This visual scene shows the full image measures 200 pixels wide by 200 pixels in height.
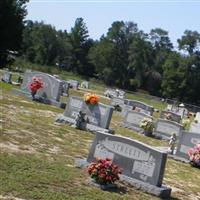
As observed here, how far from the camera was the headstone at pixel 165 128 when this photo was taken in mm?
24219

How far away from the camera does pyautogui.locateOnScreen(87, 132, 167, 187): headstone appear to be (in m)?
11.7

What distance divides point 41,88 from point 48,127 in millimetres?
8188

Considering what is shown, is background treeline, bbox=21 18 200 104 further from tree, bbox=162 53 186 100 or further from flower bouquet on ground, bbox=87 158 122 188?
flower bouquet on ground, bbox=87 158 122 188

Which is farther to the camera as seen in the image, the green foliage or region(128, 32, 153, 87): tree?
region(128, 32, 153, 87): tree

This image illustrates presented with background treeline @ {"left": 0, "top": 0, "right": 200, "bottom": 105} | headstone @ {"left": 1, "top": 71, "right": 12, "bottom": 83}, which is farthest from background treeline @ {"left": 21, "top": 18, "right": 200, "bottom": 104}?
headstone @ {"left": 1, "top": 71, "right": 12, "bottom": 83}

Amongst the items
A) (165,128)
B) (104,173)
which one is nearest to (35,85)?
(165,128)

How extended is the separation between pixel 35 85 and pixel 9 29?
111 ft

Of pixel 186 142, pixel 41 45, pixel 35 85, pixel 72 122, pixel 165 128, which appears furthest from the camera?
pixel 41 45

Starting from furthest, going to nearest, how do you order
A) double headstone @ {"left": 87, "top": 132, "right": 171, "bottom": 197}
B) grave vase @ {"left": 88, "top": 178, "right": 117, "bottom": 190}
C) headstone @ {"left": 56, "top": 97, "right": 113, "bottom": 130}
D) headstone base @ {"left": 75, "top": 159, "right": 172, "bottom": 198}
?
headstone @ {"left": 56, "top": 97, "right": 113, "bottom": 130}
double headstone @ {"left": 87, "top": 132, "right": 171, "bottom": 197}
headstone base @ {"left": 75, "top": 159, "right": 172, "bottom": 198}
grave vase @ {"left": 88, "top": 178, "right": 117, "bottom": 190}

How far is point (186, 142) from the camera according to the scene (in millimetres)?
19047

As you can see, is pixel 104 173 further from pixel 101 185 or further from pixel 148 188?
pixel 148 188

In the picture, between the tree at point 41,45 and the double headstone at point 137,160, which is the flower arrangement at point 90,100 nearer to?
the double headstone at point 137,160

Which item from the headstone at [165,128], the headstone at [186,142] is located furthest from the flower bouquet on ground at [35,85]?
the headstone at [186,142]

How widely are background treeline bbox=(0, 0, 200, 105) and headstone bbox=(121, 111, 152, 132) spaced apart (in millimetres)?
69510
